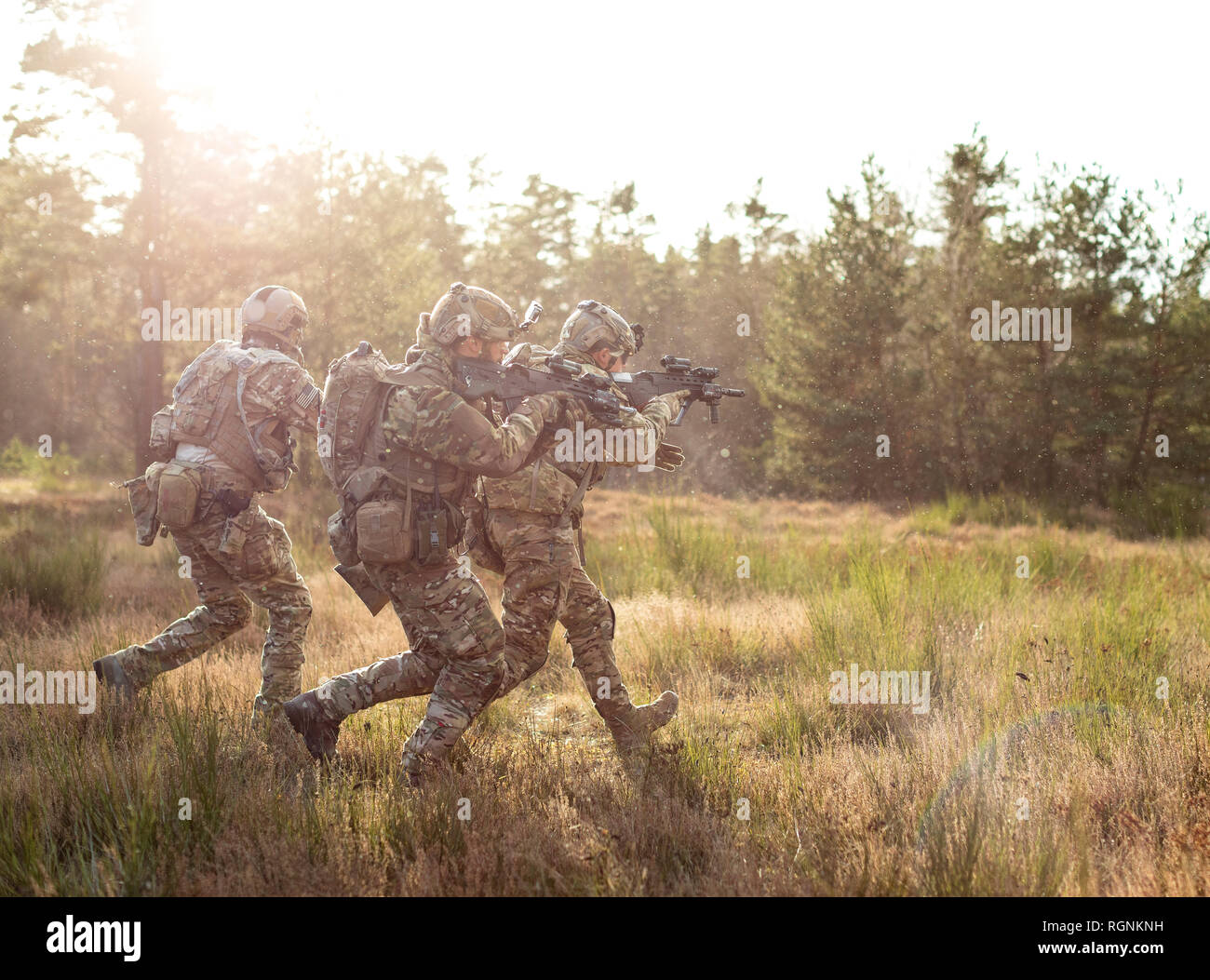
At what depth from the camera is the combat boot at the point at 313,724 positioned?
406 cm

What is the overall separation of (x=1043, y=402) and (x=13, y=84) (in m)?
20.4

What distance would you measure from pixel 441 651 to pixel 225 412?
74.7 inches

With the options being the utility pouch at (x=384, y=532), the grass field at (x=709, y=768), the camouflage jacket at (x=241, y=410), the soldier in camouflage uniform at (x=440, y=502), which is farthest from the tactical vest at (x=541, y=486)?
the grass field at (x=709, y=768)

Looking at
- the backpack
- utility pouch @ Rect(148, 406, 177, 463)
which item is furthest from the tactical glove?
utility pouch @ Rect(148, 406, 177, 463)

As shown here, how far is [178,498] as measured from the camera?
4.57m

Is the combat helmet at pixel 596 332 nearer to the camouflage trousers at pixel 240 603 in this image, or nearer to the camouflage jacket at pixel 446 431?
the camouflage jacket at pixel 446 431

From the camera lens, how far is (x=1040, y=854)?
9.68 feet

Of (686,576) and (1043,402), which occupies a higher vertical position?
(1043,402)

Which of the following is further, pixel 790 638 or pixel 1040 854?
pixel 790 638

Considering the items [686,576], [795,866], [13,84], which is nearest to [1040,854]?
[795,866]

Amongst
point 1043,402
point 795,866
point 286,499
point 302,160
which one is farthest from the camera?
point 1043,402

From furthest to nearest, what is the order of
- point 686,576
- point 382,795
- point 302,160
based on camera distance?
point 302,160 < point 686,576 < point 382,795
